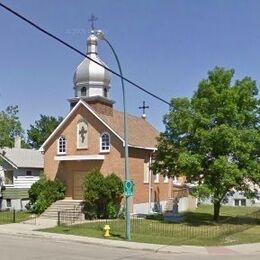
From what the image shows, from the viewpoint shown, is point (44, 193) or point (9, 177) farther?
point (9, 177)

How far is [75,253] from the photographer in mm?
17719

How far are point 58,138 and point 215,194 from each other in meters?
13.2

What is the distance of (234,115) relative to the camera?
91.8 feet

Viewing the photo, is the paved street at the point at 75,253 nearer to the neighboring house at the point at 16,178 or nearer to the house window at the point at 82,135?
the house window at the point at 82,135

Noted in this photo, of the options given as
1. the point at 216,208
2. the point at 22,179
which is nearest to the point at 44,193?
the point at 22,179

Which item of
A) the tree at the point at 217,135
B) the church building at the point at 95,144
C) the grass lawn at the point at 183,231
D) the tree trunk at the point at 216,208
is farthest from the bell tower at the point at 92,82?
the tree trunk at the point at 216,208

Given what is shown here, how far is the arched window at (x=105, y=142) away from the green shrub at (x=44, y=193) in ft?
13.0

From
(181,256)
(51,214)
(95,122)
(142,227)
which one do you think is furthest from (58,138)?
(181,256)

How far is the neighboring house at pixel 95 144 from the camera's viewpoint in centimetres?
3388

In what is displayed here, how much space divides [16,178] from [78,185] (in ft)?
27.0

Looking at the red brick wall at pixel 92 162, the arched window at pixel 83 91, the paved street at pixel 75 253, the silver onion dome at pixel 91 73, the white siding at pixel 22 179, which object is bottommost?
the paved street at pixel 75 253

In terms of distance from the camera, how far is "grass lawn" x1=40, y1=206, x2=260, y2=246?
2167 centimetres

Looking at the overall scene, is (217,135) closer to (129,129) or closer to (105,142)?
(105,142)

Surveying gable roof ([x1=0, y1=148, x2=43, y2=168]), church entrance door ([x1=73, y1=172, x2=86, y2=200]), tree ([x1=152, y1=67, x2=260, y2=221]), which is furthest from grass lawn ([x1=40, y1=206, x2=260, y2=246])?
gable roof ([x1=0, y1=148, x2=43, y2=168])
